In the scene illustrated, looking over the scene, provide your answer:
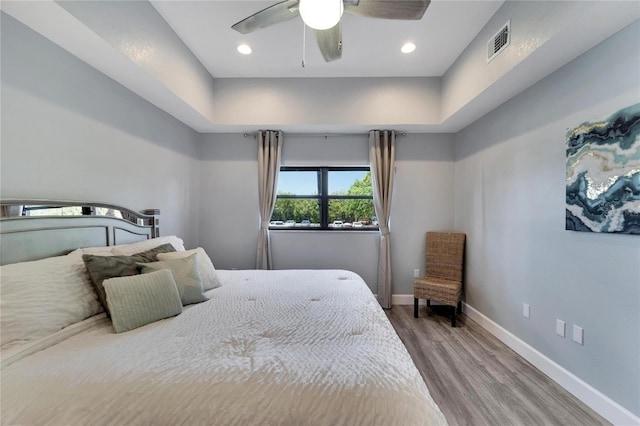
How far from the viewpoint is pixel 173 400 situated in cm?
83

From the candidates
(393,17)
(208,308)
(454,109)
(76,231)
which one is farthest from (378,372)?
(454,109)

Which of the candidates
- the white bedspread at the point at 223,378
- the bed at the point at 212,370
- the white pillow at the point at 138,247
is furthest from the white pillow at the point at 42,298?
the white pillow at the point at 138,247

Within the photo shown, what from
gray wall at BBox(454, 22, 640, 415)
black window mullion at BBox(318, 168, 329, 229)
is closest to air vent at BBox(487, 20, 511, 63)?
gray wall at BBox(454, 22, 640, 415)

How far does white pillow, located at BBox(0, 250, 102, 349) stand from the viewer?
109cm

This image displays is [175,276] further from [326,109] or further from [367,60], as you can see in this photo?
[367,60]

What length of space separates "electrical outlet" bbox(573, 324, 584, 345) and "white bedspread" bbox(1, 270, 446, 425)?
151 centimetres

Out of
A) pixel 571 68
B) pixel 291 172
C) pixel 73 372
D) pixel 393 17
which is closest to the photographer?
pixel 73 372

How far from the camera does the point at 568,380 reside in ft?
5.80

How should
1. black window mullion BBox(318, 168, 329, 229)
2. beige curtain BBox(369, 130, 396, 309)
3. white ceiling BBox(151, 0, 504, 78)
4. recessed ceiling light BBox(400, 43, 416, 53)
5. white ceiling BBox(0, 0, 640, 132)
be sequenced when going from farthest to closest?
black window mullion BBox(318, 168, 329, 229) < beige curtain BBox(369, 130, 396, 309) < recessed ceiling light BBox(400, 43, 416, 53) < white ceiling BBox(151, 0, 504, 78) < white ceiling BBox(0, 0, 640, 132)

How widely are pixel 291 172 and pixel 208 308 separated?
244cm

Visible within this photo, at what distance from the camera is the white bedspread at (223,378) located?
0.81 m

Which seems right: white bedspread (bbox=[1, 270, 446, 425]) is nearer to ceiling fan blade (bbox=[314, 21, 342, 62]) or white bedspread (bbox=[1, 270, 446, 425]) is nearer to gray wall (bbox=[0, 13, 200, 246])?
gray wall (bbox=[0, 13, 200, 246])

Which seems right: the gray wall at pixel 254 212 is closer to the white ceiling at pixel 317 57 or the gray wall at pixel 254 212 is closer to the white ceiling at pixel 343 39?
the white ceiling at pixel 317 57

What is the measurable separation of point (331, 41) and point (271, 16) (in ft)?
1.39
